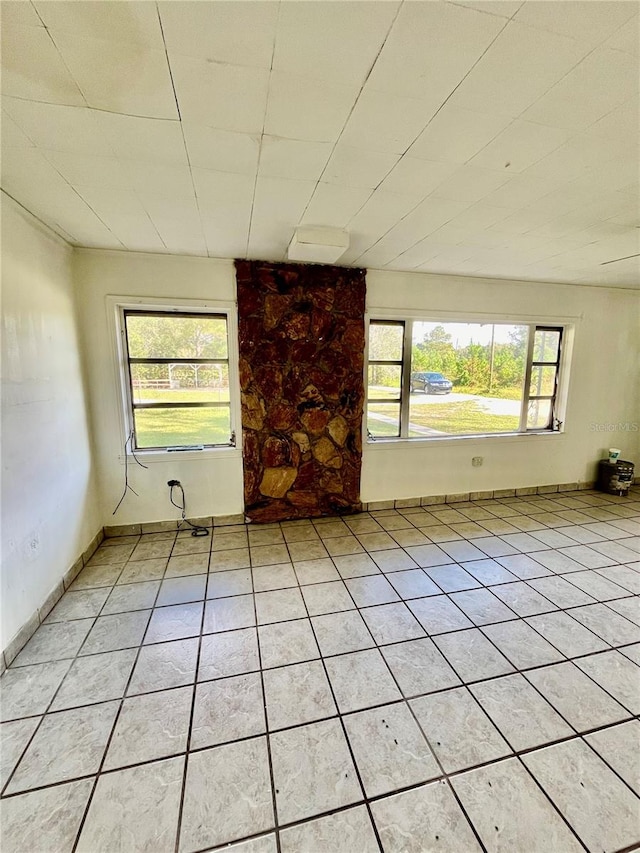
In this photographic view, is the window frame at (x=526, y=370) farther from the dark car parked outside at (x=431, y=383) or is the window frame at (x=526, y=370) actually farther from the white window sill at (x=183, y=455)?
the white window sill at (x=183, y=455)

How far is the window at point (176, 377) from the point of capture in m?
3.04

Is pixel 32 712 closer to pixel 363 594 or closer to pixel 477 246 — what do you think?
pixel 363 594

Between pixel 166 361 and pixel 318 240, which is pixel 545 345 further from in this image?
pixel 166 361

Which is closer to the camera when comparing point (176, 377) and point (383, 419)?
point (176, 377)

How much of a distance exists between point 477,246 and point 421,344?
3.63 feet

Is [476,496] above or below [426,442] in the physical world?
below

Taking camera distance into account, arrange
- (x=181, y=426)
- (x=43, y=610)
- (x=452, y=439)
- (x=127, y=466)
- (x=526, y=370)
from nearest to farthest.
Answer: (x=43, y=610) → (x=127, y=466) → (x=181, y=426) → (x=452, y=439) → (x=526, y=370)

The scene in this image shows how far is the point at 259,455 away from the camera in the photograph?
330cm

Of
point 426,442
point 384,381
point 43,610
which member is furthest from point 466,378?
point 43,610

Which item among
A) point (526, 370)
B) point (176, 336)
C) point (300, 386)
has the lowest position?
point (300, 386)

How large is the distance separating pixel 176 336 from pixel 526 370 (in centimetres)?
380

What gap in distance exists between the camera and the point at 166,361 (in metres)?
3.09

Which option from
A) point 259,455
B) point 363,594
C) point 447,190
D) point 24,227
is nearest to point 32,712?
point 363,594

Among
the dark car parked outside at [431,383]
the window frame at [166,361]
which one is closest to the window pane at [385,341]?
the dark car parked outside at [431,383]
